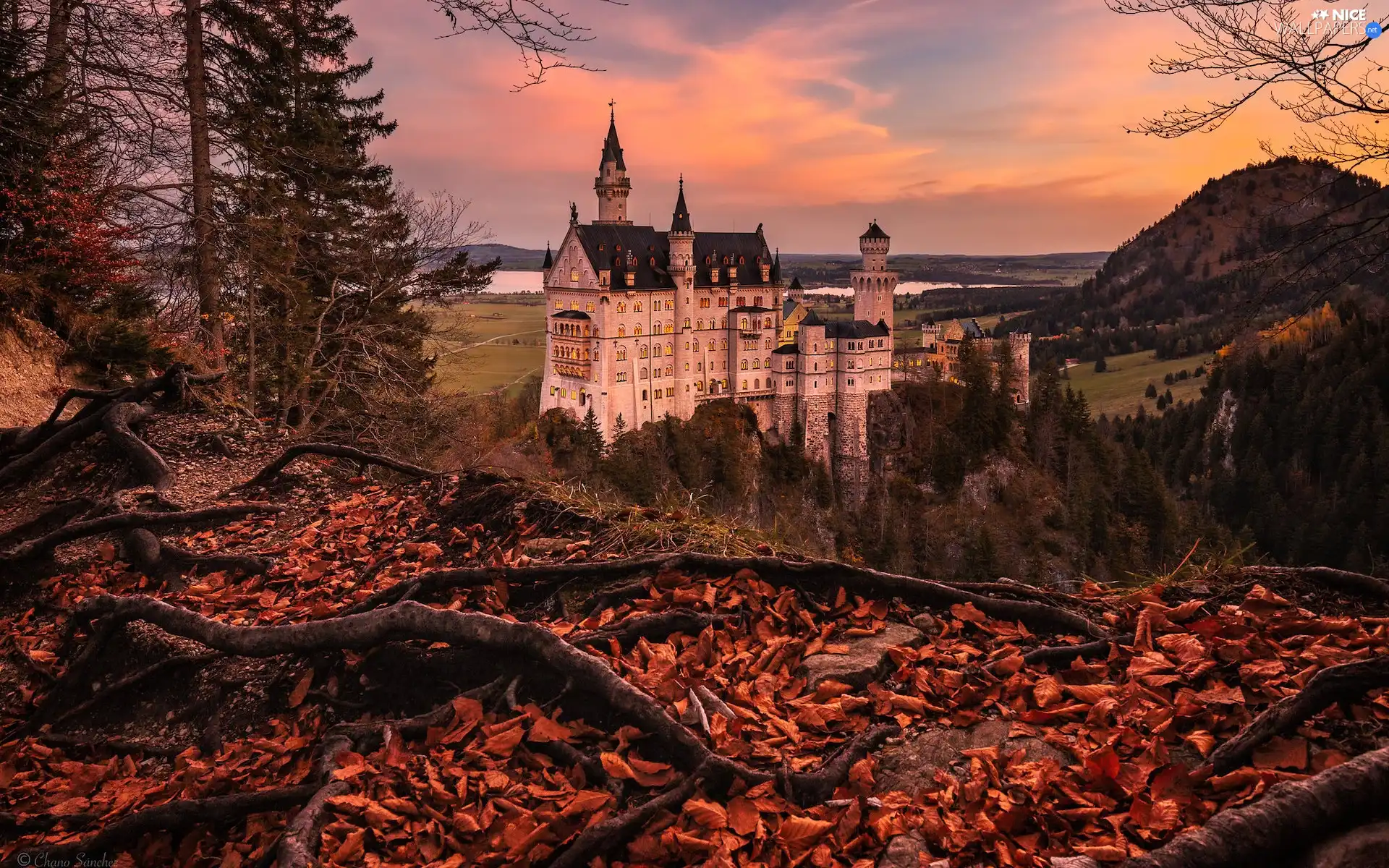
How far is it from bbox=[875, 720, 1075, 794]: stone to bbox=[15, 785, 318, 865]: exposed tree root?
326 centimetres

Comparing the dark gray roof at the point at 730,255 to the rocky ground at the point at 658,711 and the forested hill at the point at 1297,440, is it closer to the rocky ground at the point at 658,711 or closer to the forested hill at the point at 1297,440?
the forested hill at the point at 1297,440

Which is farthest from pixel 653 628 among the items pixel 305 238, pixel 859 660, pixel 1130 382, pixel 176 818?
pixel 1130 382

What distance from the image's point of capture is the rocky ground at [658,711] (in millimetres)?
4004

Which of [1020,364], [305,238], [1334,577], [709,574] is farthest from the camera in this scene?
[1020,364]

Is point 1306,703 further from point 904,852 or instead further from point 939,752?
point 904,852

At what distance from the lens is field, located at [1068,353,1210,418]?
150875 millimetres

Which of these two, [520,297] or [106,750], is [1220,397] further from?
[106,750]

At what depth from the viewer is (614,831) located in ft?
13.4

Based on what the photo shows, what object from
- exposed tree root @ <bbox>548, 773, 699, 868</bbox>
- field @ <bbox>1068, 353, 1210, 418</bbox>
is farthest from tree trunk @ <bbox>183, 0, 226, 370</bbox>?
field @ <bbox>1068, 353, 1210, 418</bbox>

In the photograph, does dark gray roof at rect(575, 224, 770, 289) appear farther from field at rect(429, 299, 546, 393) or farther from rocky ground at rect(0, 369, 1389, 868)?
rocky ground at rect(0, 369, 1389, 868)

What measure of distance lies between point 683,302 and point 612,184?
17070mm

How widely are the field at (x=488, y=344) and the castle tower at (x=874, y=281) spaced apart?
36.6 meters

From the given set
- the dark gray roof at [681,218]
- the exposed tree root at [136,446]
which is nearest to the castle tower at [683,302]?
the dark gray roof at [681,218]

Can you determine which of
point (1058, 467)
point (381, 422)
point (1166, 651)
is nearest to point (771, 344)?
point (1058, 467)
